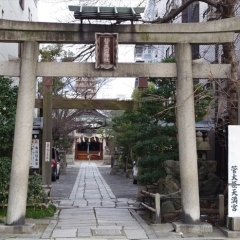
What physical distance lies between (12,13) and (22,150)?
14389 millimetres

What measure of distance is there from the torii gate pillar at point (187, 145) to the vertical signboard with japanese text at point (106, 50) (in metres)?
1.65

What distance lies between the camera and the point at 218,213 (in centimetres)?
1352

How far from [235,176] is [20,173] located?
5182 millimetres

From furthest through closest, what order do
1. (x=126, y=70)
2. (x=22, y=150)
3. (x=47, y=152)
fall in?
(x=47, y=152)
(x=126, y=70)
(x=22, y=150)

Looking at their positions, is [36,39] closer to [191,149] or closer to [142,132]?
[191,149]

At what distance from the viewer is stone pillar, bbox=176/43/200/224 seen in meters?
12.2

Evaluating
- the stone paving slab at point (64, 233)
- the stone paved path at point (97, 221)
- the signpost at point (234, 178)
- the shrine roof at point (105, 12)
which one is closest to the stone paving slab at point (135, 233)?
the stone paved path at point (97, 221)

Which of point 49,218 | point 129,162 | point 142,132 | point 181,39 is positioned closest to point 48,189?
point 49,218

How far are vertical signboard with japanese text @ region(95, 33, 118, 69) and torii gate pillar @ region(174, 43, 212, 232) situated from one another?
165cm

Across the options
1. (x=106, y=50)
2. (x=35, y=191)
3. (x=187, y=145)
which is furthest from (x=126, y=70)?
(x=35, y=191)

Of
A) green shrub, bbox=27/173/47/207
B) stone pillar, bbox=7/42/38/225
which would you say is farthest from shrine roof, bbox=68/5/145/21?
green shrub, bbox=27/173/47/207

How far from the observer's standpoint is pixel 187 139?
12.3m

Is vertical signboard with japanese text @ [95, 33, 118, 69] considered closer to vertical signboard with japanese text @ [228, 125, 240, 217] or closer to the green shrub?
vertical signboard with japanese text @ [228, 125, 240, 217]

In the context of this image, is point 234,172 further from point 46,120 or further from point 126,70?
point 46,120
